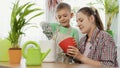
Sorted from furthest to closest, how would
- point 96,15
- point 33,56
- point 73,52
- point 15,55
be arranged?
point 96,15, point 73,52, point 15,55, point 33,56

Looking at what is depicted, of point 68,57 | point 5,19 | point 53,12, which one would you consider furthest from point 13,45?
point 5,19

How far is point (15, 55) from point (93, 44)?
0.67m

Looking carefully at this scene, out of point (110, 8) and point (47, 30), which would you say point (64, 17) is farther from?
point (110, 8)

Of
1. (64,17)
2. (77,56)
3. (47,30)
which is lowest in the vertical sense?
(77,56)

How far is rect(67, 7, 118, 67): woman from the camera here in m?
1.93

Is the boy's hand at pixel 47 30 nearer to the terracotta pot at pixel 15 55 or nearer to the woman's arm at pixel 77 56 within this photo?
the woman's arm at pixel 77 56

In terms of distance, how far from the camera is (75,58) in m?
2.01

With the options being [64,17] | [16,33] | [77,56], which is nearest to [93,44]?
[77,56]

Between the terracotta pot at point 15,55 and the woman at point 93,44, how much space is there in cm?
37

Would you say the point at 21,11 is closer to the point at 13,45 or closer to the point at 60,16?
the point at 13,45

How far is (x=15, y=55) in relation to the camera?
1.75m

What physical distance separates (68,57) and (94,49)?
22 centimetres

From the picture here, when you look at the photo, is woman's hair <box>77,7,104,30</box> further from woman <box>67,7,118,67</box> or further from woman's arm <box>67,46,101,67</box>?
woman's arm <box>67,46,101,67</box>

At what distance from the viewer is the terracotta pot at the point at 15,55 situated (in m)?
1.73
